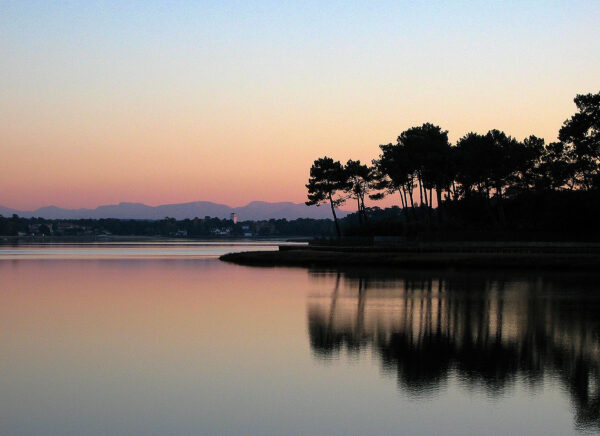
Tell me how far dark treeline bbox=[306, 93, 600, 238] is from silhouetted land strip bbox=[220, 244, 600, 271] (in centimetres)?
622

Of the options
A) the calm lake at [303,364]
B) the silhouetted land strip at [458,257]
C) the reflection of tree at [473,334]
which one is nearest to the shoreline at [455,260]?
the silhouetted land strip at [458,257]

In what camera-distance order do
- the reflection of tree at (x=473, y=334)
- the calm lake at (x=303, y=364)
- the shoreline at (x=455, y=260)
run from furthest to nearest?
the shoreline at (x=455, y=260), the reflection of tree at (x=473, y=334), the calm lake at (x=303, y=364)

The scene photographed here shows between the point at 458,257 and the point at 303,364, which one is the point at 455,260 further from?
the point at 303,364

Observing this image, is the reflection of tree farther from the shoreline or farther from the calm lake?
the shoreline

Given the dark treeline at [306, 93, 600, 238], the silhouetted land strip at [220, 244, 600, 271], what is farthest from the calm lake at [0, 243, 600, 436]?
the dark treeline at [306, 93, 600, 238]

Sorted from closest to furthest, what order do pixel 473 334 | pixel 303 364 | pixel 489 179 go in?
pixel 303 364 < pixel 473 334 < pixel 489 179

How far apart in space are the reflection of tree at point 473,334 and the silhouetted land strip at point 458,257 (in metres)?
20.1

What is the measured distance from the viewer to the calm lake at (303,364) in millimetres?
13055

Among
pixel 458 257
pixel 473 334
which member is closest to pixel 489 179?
pixel 458 257

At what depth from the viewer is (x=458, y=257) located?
2448 inches

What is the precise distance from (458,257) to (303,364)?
150 ft

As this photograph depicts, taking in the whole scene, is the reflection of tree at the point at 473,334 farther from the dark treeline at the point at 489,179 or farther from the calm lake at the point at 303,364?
the dark treeline at the point at 489,179

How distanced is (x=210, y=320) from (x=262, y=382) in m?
11.9

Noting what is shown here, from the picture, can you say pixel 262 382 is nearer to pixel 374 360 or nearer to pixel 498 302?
pixel 374 360
